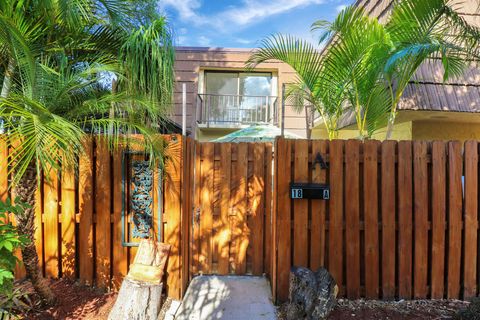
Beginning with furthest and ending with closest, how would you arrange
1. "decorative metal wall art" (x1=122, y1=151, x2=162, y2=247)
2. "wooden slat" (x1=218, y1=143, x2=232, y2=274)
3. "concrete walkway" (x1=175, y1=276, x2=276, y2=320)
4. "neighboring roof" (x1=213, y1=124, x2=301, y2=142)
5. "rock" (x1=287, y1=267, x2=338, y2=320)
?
"neighboring roof" (x1=213, y1=124, x2=301, y2=142) < "wooden slat" (x1=218, y1=143, x2=232, y2=274) < "decorative metal wall art" (x1=122, y1=151, x2=162, y2=247) < "concrete walkway" (x1=175, y1=276, x2=276, y2=320) < "rock" (x1=287, y1=267, x2=338, y2=320)

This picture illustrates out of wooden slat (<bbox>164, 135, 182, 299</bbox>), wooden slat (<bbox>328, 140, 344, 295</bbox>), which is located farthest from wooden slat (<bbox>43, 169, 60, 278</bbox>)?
wooden slat (<bbox>328, 140, 344, 295</bbox>)

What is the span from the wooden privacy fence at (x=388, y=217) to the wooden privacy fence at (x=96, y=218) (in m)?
1.18

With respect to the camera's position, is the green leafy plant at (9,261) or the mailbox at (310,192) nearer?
the green leafy plant at (9,261)

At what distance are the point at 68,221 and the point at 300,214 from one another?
8.85 feet

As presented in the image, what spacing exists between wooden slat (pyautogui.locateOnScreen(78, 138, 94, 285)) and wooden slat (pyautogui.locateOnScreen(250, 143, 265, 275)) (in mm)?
2012

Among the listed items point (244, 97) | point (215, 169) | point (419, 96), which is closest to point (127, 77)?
point (215, 169)

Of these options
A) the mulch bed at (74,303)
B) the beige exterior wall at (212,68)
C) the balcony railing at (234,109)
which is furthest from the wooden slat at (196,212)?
the beige exterior wall at (212,68)

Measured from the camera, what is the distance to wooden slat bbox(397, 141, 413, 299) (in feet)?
9.73

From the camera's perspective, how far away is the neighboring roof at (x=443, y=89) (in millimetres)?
4355

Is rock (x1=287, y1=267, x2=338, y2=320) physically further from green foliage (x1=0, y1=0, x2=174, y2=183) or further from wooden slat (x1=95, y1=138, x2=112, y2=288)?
wooden slat (x1=95, y1=138, x2=112, y2=288)

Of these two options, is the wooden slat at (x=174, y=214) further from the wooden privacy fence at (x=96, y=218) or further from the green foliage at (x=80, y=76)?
the green foliage at (x=80, y=76)

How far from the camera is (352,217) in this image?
297 centimetres

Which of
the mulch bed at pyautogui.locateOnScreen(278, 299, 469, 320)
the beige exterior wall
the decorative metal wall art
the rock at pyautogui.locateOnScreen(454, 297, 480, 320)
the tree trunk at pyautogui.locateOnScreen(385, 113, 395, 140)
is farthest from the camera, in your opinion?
the beige exterior wall

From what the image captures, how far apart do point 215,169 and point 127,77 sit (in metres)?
1.56
